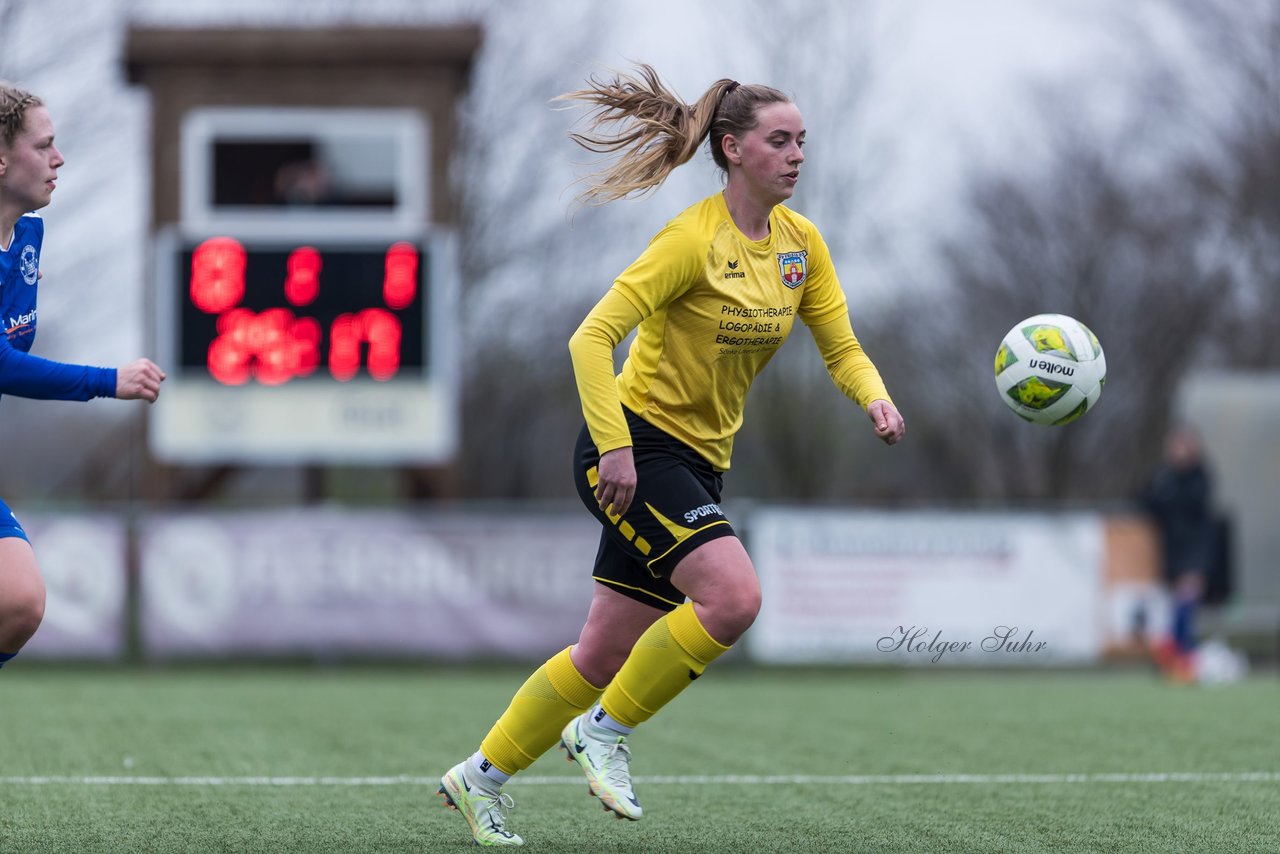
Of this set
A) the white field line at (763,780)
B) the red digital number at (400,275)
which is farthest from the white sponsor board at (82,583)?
the white field line at (763,780)

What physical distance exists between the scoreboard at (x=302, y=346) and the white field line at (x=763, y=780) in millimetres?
8599

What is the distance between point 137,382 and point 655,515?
4.84 ft

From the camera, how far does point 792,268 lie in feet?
17.1

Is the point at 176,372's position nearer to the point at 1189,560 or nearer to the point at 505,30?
the point at 1189,560

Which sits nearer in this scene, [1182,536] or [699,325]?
[699,325]

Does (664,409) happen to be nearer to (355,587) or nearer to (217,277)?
(355,587)

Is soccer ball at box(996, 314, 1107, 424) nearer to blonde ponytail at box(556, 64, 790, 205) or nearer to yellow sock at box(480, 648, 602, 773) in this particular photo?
blonde ponytail at box(556, 64, 790, 205)

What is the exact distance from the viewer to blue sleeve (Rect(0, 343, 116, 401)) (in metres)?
4.55

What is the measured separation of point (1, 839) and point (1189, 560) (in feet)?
37.0

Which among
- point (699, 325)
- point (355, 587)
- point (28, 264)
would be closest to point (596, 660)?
point (699, 325)

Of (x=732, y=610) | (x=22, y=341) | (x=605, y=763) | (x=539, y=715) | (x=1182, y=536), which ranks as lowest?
(x=1182, y=536)

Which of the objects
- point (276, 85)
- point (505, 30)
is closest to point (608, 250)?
point (505, 30)

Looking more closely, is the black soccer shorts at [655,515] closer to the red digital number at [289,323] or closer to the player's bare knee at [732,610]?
the player's bare knee at [732,610]

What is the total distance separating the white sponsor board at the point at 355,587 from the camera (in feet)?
45.6
